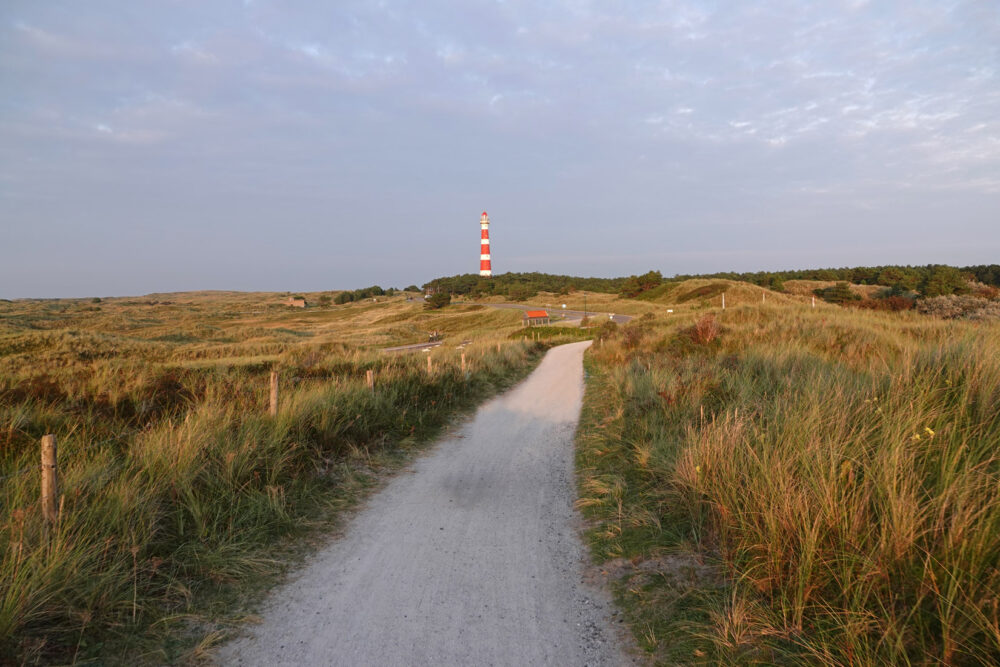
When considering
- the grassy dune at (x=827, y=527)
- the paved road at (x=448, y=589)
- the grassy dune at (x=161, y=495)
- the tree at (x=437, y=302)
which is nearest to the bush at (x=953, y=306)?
the grassy dune at (x=827, y=527)

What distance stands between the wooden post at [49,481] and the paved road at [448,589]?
78.5 inches

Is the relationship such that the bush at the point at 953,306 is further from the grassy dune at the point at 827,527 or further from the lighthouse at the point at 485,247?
the lighthouse at the point at 485,247

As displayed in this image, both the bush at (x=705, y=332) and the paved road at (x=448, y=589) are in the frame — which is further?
the bush at (x=705, y=332)

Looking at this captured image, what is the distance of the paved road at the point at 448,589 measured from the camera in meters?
3.42

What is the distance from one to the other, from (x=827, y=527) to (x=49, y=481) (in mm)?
6194

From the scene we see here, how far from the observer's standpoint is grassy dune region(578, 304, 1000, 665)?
8.38 ft

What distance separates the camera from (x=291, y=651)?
3.39 metres

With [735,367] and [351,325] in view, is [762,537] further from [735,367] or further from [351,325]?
[351,325]

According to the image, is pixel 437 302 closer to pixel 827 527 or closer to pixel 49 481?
pixel 49 481

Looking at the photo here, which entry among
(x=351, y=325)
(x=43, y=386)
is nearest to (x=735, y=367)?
(x=43, y=386)

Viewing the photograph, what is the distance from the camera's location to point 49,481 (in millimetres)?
4016

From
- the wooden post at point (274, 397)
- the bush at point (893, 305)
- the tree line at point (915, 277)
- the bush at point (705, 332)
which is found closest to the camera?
the wooden post at point (274, 397)

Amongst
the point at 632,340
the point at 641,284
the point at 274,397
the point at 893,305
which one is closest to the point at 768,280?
the point at 641,284

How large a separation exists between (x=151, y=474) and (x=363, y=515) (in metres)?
2.33
